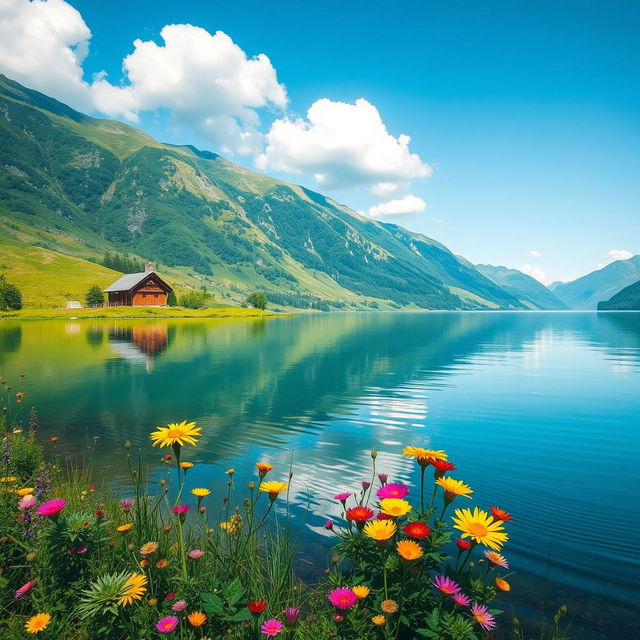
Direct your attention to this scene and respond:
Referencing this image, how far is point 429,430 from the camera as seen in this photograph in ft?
68.9

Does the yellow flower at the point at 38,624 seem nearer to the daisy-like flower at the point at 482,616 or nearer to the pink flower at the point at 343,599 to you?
the pink flower at the point at 343,599

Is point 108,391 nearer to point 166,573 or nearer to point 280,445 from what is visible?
point 280,445

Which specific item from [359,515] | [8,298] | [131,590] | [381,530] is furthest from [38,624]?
[8,298]

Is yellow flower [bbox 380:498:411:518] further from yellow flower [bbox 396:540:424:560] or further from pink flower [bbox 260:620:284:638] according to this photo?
pink flower [bbox 260:620:284:638]

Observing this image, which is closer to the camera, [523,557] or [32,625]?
[32,625]

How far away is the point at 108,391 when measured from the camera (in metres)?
30.1

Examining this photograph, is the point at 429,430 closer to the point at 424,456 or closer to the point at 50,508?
the point at 424,456

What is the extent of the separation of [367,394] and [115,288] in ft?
528

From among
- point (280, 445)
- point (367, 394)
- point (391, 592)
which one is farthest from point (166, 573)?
point (367, 394)

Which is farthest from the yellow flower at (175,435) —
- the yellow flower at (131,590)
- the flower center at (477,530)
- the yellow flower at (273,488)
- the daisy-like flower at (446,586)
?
the flower center at (477,530)

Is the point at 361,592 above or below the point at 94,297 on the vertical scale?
above

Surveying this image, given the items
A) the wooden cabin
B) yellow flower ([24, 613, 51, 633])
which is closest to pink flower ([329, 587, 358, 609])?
yellow flower ([24, 613, 51, 633])

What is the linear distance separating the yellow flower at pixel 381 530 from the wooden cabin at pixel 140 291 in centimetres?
16892

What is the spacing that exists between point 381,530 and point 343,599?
2.22ft
